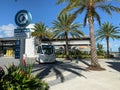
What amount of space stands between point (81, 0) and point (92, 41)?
4.37m

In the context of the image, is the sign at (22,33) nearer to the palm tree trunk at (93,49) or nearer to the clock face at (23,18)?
the clock face at (23,18)

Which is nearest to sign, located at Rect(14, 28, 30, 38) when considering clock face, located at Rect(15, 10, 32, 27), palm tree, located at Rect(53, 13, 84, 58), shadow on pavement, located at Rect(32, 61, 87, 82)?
clock face, located at Rect(15, 10, 32, 27)

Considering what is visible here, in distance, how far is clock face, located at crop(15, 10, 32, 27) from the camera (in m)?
12.2

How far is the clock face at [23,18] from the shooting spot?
1220cm

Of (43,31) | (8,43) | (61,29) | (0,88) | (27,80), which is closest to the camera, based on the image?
(0,88)

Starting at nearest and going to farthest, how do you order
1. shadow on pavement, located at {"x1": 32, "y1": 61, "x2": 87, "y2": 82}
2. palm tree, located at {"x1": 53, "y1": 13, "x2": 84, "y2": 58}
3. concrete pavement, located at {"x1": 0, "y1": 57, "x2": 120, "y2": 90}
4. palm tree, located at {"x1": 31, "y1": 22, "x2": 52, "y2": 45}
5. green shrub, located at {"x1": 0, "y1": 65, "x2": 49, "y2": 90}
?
green shrub, located at {"x1": 0, "y1": 65, "x2": 49, "y2": 90} → concrete pavement, located at {"x1": 0, "y1": 57, "x2": 120, "y2": 90} → shadow on pavement, located at {"x1": 32, "y1": 61, "x2": 87, "y2": 82} → palm tree, located at {"x1": 53, "y1": 13, "x2": 84, "y2": 58} → palm tree, located at {"x1": 31, "y1": 22, "x2": 52, "y2": 45}

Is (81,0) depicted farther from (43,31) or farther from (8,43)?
(8,43)

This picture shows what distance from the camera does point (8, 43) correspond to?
73500 mm

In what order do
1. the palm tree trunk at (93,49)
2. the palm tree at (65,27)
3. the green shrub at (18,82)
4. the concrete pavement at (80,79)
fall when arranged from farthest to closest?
the palm tree at (65,27)
the palm tree trunk at (93,49)
the concrete pavement at (80,79)
the green shrub at (18,82)

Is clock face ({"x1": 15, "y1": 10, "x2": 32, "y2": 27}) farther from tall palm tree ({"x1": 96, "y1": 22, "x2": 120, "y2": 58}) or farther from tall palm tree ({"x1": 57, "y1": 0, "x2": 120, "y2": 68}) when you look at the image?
tall palm tree ({"x1": 96, "y1": 22, "x2": 120, "y2": 58})

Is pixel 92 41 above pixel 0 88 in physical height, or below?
above

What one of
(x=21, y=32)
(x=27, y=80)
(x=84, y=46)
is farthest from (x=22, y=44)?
(x=84, y=46)

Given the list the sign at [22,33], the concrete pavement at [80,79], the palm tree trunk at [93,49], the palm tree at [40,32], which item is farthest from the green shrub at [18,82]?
the palm tree at [40,32]

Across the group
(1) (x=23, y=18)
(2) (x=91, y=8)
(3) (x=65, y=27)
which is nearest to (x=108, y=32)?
(3) (x=65, y=27)
